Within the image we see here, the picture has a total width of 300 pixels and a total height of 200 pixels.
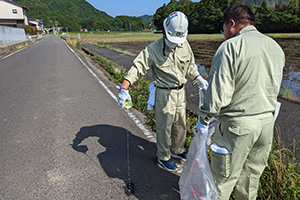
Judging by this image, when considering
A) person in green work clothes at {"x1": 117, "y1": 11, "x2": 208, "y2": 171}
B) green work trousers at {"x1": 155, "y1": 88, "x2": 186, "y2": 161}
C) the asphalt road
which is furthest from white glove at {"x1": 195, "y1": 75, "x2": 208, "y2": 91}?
the asphalt road

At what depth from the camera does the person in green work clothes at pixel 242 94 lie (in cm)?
159

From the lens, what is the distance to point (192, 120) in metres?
4.30

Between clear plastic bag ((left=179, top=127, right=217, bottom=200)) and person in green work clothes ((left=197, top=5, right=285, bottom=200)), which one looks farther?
clear plastic bag ((left=179, top=127, right=217, bottom=200))

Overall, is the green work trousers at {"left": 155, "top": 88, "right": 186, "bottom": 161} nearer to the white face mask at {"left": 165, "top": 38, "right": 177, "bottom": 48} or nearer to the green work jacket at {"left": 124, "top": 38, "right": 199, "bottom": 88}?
the green work jacket at {"left": 124, "top": 38, "right": 199, "bottom": 88}

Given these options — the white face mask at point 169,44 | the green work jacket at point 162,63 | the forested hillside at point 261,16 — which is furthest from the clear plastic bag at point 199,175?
the forested hillside at point 261,16

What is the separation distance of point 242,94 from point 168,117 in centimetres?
129

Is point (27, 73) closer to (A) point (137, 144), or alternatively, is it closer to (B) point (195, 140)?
(A) point (137, 144)

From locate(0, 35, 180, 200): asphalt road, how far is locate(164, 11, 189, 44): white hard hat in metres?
1.84

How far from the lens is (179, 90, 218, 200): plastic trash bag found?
1.94 m

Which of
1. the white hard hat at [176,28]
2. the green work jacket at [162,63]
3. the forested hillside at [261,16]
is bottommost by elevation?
the green work jacket at [162,63]

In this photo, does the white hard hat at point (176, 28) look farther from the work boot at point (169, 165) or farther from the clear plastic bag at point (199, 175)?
the work boot at point (169, 165)

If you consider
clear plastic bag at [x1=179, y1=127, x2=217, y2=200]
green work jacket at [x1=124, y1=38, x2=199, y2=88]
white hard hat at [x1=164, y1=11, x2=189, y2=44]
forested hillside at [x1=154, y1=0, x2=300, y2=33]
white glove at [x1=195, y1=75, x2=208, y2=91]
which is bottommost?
Answer: clear plastic bag at [x1=179, y1=127, x2=217, y2=200]

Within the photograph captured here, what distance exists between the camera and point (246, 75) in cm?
161

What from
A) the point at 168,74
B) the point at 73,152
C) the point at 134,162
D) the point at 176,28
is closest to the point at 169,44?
the point at 176,28
